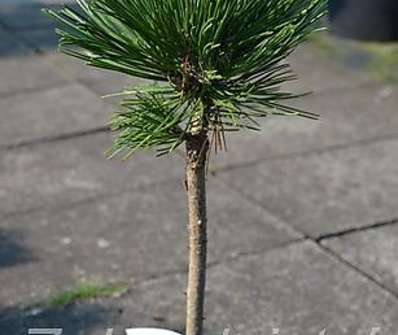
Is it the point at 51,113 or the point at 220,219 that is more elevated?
the point at 51,113

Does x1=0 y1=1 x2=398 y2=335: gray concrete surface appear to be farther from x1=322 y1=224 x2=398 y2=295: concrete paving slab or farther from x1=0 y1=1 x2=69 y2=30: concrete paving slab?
x1=0 y1=1 x2=69 y2=30: concrete paving slab

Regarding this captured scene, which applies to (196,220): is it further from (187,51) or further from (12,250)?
(12,250)

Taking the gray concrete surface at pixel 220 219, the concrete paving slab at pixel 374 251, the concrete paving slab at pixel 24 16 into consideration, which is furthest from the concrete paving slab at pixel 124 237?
the concrete paving slab at pixel 24 16

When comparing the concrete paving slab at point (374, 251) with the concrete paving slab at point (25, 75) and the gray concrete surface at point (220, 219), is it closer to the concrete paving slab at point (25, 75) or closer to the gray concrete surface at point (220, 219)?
the gray concrete surface at point (220, 219)

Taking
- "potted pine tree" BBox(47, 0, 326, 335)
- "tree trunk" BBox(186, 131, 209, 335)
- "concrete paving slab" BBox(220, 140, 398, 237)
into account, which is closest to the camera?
"potted pine tree" BBox(47, 0, 326, 335)

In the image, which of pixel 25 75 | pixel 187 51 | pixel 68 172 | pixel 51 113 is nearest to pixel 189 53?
pixel 187 51

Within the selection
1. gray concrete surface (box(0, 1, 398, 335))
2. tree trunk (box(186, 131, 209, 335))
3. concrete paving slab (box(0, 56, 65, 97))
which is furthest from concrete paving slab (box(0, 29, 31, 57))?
tree trunk (box(186, 131, 209, 335))
